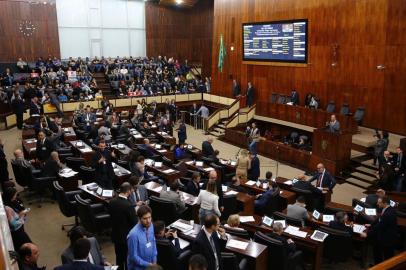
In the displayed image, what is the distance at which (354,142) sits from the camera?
12141mm

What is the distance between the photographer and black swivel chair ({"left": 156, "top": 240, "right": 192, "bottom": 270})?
439 centimetres

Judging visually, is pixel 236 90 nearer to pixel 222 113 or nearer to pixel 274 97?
pixel 222 113

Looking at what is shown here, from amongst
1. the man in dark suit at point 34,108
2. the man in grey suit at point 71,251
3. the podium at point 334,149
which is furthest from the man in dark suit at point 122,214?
the man in dark suit at point 34,108

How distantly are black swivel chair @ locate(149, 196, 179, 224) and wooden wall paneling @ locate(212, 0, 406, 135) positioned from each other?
9.27m

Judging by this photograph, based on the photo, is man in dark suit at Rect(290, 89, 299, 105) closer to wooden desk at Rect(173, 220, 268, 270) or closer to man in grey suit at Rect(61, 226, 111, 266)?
wooden desk at Rect(173, 220, 268, 270)

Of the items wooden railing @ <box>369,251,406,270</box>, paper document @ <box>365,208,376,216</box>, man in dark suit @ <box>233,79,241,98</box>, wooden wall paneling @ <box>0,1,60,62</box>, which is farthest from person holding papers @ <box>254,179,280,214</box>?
wooden wall paneling @ <box>0,1,60,62</box>

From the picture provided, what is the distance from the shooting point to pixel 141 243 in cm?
386

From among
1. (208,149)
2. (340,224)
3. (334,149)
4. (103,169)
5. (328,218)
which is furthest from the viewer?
(334,149)

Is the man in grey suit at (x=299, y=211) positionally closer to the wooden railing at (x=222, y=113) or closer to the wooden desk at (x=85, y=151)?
the wooden desk at (x=85, y=151)

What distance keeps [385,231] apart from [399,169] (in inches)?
150

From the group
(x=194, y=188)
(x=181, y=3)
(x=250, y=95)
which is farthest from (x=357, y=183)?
(x=181, y=3)

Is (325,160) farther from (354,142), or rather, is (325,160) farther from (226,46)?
(226,46)

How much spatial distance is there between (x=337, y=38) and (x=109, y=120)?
869cm

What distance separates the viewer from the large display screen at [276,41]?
1515 cm
